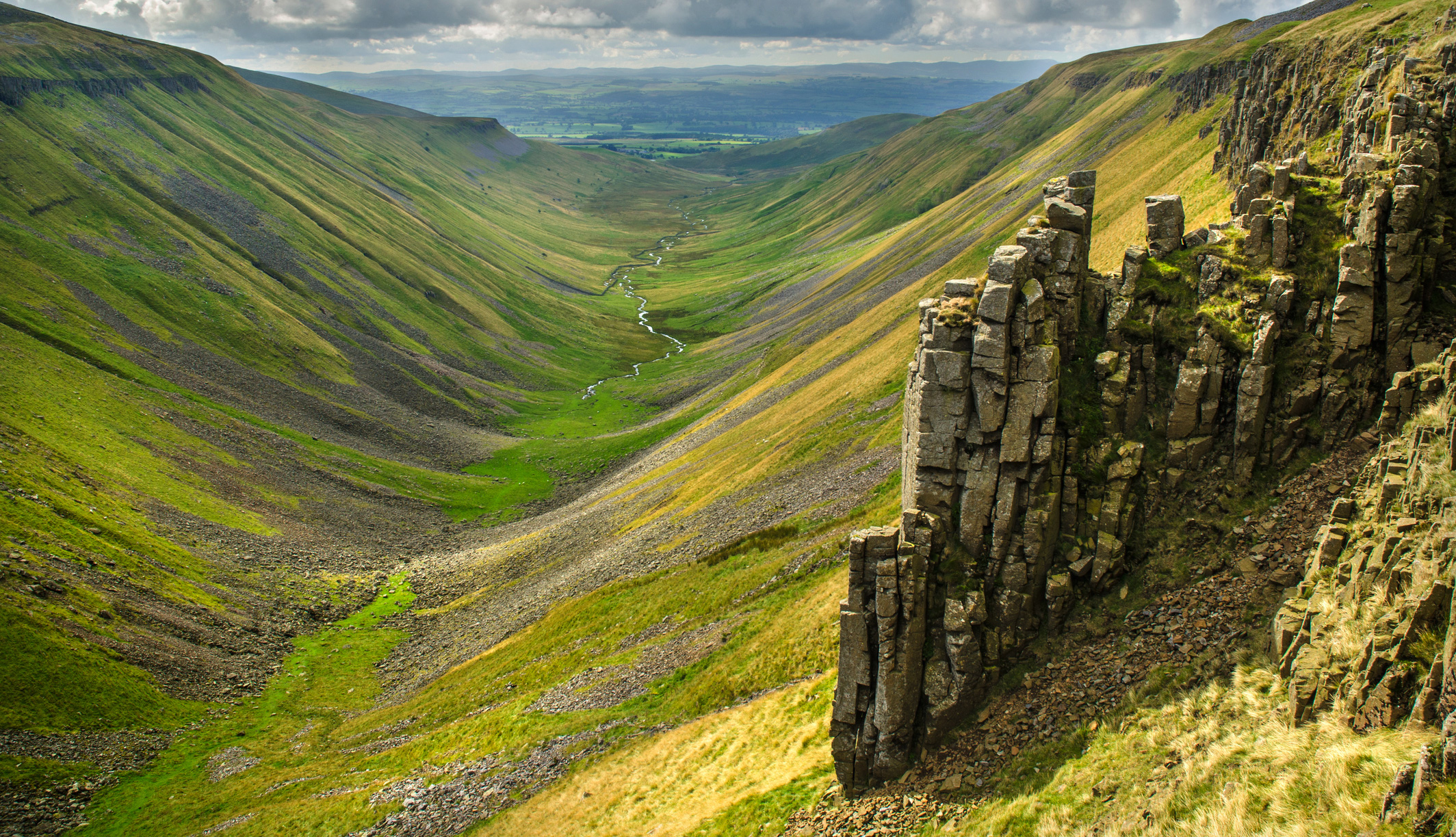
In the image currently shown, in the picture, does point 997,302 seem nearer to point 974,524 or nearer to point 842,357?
point 974,524

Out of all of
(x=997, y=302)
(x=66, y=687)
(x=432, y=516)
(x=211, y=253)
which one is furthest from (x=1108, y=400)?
(x=211, y=253)

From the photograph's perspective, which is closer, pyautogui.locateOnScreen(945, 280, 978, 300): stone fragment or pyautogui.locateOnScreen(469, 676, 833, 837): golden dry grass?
pyautogui.locateOnScreen(945, 280, 978, 300): stone fragment

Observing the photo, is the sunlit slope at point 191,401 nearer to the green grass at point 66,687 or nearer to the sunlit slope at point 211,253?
the green grass at point 66,687

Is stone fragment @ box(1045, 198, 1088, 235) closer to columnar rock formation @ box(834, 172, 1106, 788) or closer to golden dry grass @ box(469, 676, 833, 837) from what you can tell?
columnar rock formation @ box(834, 172, 1106, 788)

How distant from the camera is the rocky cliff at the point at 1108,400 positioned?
85.1 ft

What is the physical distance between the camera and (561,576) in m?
77.9

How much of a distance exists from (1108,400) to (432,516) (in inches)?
3859

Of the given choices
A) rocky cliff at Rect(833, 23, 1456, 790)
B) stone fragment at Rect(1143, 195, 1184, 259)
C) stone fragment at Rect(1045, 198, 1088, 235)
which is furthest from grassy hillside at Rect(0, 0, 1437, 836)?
stone fragment at Rect(1045, 198, 1088, 235)

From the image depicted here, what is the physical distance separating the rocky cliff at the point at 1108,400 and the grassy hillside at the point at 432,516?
361cm

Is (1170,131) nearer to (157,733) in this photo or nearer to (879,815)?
(879,815)

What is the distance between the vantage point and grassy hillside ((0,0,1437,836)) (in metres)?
43.5

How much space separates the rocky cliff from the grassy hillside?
361 cm

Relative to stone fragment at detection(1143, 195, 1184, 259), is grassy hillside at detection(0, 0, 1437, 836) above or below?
below

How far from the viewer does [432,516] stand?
106562 millimetres
